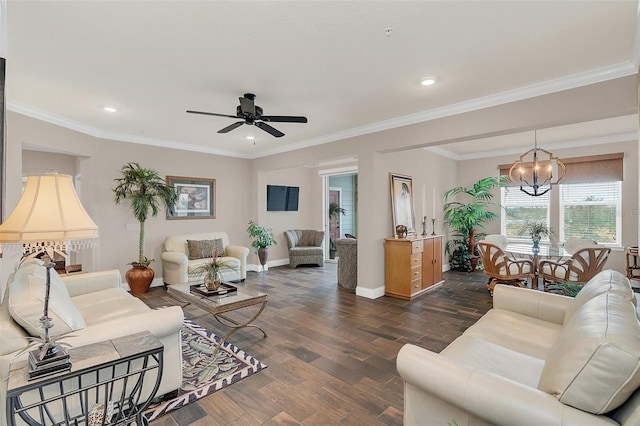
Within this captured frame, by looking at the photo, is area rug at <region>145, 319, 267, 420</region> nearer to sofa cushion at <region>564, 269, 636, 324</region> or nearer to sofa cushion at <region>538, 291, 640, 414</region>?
sofa cushion at <region>538, 291, 640, 414</region>

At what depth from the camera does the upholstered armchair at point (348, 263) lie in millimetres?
5168

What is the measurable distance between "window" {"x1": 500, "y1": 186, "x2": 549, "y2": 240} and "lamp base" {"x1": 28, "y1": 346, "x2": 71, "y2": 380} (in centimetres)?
758

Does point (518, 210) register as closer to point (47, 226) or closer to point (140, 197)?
point (140, 197)

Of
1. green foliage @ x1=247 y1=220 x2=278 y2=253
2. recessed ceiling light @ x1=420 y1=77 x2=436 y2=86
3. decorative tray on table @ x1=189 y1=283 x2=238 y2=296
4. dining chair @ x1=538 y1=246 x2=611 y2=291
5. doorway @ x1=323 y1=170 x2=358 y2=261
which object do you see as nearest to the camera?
recessed ceiling light @ x1=420 y1=77 x2=436 y2=86

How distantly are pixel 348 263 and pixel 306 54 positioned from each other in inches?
140

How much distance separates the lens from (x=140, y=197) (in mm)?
5000

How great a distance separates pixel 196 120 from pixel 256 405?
3.75 metres

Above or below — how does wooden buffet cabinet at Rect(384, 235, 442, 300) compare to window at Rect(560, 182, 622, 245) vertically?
below

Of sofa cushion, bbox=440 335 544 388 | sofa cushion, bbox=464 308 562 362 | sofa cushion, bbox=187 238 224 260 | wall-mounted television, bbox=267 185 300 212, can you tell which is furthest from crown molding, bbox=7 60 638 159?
sofa cushion, bbox=440 335 544 388

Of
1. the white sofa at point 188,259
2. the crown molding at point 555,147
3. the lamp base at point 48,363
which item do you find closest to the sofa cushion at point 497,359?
the lamp base at point 48,363

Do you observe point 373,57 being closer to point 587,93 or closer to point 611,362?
point 587,93

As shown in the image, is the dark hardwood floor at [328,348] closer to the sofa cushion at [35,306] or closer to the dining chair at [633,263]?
the sofa cushion at [35,306]

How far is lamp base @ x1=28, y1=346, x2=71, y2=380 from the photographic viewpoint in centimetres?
142

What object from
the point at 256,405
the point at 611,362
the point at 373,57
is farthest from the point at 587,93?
the point at 256,405
